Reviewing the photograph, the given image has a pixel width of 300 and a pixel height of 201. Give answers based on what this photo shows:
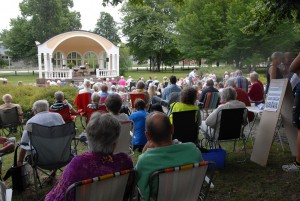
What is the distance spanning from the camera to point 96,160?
6.60ft

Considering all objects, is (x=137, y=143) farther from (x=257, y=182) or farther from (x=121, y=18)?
(x=121, y=18)

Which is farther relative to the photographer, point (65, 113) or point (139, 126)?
point (65, 113)

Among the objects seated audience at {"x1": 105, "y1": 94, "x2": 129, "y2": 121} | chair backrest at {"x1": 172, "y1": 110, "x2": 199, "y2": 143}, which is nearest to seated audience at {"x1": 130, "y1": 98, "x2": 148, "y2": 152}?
seated audience at {"x1": 105, "y1": 94, "x2": 129, "y2": 121}

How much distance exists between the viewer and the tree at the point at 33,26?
41.3m

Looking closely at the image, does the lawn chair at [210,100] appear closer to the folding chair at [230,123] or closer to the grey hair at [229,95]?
the grey hair at [229,95]

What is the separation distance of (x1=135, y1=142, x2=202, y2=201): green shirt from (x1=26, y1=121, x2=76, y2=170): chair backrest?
63.7 inches

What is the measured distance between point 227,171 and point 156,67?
4221 centimetres

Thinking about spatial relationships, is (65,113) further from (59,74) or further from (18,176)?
(59,74)

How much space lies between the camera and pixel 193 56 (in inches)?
1367

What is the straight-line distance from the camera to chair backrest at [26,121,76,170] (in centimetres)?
338

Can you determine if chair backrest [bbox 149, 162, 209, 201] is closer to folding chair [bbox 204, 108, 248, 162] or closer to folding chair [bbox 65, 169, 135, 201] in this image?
folding chair [bbox 65, 169, 135, 201]

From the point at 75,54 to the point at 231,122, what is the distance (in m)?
29.2

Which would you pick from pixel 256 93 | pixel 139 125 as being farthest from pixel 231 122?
pixel 256 93

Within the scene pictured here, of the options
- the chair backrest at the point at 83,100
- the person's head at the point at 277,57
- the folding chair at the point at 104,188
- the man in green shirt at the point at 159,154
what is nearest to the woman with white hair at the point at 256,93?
the person's head at the point at 277,57
